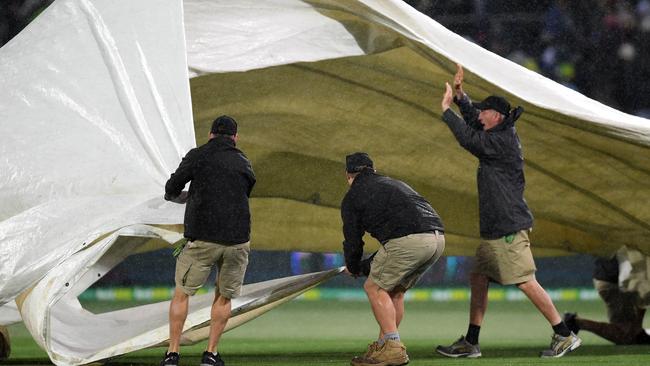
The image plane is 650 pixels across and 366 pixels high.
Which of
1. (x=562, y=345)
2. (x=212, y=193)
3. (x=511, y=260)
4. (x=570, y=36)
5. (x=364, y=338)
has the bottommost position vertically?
(x=364, y=338)

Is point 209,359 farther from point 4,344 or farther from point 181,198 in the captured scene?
point 4,344

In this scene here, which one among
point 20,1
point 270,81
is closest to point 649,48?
point 20,1

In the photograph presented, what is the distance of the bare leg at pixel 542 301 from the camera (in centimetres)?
846

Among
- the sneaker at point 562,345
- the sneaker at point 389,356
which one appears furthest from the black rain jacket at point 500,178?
the sneaker at point 389,356

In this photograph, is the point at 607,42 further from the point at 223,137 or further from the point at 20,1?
the point at 223,137

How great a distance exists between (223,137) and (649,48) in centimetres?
1265

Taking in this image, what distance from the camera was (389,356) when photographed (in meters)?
7.79

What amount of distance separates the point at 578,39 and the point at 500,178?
11.0m

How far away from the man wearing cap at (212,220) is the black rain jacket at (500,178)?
1.83 metres

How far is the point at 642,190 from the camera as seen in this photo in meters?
9.69

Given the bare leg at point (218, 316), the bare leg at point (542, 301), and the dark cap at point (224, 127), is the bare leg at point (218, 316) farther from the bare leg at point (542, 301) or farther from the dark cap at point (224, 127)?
the bare leg at point (542, 301)

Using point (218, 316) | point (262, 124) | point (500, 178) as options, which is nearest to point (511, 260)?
point (500, 178)

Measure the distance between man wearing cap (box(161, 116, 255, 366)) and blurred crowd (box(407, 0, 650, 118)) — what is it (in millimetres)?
11627

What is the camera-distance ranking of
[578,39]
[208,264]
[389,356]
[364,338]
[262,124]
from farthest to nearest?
[578,39] < [364,338] < [262,124] < [389,356] < [208,264]
